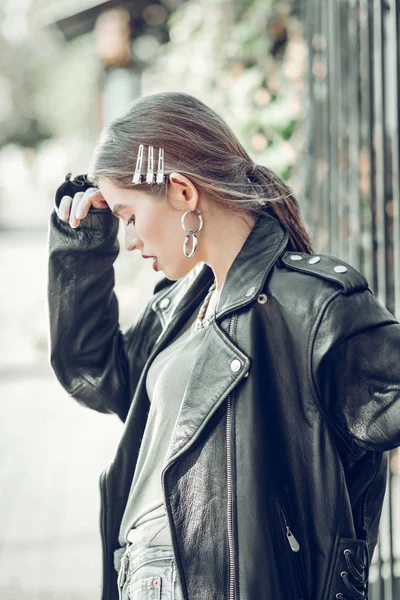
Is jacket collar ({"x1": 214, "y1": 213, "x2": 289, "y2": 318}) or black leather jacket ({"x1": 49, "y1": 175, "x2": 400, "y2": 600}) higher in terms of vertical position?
jacket collar ({"x1": 214, "y1": 213, "x2": 289, "y2": 318})

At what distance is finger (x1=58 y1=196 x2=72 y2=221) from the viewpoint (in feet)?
8.66

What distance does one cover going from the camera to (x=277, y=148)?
597cm

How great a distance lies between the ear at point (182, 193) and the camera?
218 cm

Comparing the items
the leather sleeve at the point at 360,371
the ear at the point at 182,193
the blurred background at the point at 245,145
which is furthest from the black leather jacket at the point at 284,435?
the blurred background at the point at 245,145

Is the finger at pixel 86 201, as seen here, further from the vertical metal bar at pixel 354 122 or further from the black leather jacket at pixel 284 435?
the vertical metal bar at pixel 354 122

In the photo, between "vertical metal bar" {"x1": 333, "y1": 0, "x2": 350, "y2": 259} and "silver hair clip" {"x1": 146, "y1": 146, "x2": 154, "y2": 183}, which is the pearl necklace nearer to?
"silver hair clip" {"x1": 146, "y1": 146, "x2": 154, "y2": 183}

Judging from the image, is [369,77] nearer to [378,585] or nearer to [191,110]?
[191,110]

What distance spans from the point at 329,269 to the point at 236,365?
1.00 ft

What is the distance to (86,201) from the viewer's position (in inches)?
102

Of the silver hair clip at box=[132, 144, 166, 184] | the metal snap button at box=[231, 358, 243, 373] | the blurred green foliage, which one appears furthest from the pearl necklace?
the blurred green foliage

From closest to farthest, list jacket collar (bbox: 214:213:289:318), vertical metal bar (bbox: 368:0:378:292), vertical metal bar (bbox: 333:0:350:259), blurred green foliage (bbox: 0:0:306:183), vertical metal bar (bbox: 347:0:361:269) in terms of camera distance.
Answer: jacket collar (bbox: 214:213:289:318), vertical metal bar (bbox: 368:0:378:292), vertical metal bar (bbox: 347:0:361:269), vertical metal bar (bbox: 333:0:350:259), blurred green foliage (bbox: 0:0:306:183)

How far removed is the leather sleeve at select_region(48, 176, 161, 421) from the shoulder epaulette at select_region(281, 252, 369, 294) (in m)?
0.71

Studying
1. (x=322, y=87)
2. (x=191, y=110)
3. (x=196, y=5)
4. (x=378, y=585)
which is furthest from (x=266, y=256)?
(x=196, y=5)

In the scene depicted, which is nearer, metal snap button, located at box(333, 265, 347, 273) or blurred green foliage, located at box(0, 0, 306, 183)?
metal snap button, located at box(333, 265, 347, 273)
